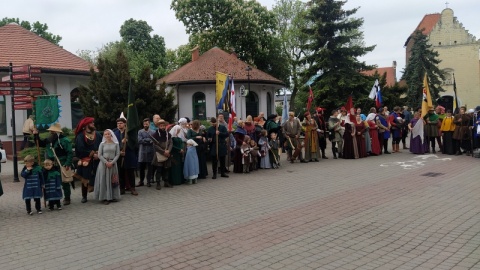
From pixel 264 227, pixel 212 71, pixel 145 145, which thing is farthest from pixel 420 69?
pixel 264 227

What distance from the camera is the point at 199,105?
95.7 feet

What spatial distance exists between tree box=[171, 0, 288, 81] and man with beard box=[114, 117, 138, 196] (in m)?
28.1

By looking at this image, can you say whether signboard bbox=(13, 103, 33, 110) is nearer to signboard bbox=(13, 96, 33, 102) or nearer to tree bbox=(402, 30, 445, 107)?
signboard bbox=(13, 96, 33, 102)

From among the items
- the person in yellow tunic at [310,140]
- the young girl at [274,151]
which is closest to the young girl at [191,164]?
the young girl at [274,151]

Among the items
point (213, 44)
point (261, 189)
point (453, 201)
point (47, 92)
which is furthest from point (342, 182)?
point (213, 44)

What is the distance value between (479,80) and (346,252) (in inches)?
2179

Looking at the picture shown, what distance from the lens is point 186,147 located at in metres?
11.7

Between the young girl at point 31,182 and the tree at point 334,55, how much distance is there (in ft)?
68.7

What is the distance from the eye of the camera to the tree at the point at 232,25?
121 feet

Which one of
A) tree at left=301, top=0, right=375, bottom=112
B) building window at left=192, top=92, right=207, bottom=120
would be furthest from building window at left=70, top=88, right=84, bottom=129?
tree at left=301, top=0, right=375, bottom=112

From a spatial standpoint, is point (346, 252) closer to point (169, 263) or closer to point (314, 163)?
point (169, 263)

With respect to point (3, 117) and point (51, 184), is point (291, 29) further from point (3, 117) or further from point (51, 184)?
point (51, 184)

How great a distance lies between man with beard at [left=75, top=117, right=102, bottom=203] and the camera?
9195mm

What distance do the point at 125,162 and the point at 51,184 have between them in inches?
71.2
